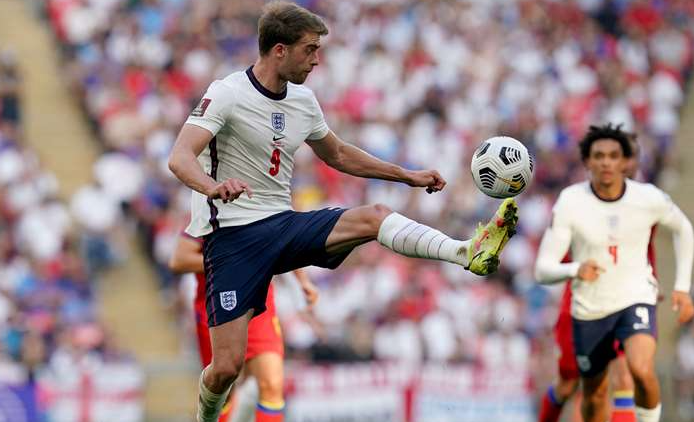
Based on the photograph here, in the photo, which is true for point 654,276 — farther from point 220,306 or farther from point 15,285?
point 15,285

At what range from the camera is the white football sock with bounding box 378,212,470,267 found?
773cm

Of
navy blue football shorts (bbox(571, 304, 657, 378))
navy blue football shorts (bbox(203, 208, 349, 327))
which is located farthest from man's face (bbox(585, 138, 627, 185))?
navy blue football shorts (bbox(203, 208, 349, 327))

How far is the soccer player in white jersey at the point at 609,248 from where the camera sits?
1010 centimetres

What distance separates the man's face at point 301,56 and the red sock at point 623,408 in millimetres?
3769

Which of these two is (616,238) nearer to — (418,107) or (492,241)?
(492,241)

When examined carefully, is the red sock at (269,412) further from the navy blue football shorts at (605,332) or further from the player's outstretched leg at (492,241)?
the player's outstretched leg at (492,241)

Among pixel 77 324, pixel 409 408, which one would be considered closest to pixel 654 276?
pixel 409 408

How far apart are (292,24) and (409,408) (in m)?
Result: 7.76

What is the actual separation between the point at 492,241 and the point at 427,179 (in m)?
0.95

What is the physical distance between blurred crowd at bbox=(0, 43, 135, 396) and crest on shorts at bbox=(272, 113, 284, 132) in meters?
6.91

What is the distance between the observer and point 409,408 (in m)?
15.1

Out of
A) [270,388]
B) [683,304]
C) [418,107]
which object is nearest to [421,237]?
[270,388]

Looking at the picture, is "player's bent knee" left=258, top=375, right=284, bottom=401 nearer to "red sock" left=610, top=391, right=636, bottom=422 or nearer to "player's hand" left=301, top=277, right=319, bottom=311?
"player's hand" left=301, top=277, right=319, bottom=311

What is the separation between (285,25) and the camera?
8.12 m
